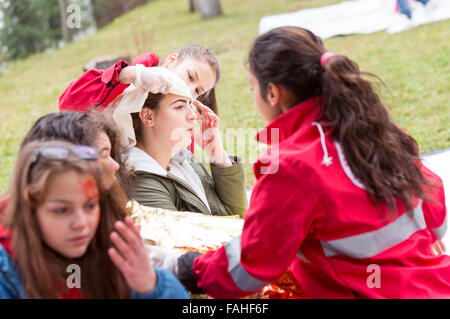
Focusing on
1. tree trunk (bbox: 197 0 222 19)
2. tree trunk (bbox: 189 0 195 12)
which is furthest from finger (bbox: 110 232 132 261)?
tree trunk (bbox: 189 0 195 12)

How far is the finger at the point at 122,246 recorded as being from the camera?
1389 millimetres

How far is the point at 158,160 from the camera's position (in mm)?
2469

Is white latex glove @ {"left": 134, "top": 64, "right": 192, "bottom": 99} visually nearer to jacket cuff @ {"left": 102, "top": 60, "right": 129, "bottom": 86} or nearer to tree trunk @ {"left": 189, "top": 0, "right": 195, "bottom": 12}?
jacket cuff @ {"left": 102, "top": 60, "right": 129, "bottom": 86}

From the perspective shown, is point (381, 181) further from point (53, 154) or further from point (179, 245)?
point (53, 154)

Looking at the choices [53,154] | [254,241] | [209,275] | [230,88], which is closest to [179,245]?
[209,275]

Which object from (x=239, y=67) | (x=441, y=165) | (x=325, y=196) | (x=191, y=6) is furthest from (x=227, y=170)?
(x=191, y=6)

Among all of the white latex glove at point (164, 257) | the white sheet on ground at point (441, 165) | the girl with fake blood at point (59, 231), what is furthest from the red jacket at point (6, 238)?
the white sheet on ground at point (441, 165)

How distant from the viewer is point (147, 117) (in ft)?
8.05

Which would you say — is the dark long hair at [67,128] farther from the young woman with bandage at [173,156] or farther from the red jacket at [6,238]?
the young woman with bandage at [173,156]

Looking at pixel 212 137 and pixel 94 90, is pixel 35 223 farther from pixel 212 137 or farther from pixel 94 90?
pixel 212 137

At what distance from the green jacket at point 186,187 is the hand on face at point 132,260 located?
807mm

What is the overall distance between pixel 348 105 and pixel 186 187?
1050mm
